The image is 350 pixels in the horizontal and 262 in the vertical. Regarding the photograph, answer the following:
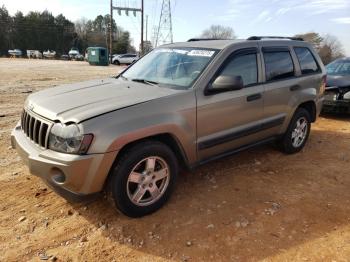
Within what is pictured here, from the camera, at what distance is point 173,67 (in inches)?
163

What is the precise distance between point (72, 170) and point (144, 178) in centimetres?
79

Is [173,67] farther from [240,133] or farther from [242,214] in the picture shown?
[242,214]

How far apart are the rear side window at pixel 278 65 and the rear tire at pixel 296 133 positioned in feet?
2.33

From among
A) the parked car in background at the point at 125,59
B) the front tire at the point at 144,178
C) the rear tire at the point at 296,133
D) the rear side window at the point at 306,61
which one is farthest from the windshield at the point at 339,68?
the parked car in background at the point at 125,59

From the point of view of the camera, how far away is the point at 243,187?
4.20 m

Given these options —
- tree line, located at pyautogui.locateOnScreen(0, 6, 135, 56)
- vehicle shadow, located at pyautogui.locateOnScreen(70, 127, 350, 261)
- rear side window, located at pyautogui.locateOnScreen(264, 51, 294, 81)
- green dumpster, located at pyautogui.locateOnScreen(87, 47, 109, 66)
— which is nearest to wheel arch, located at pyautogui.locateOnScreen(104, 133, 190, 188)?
vehicle shadow, located at pyautogui.locateOnScreen(70, 127, 350, 261)

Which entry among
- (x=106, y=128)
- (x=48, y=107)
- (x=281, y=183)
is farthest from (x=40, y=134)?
(x=281, y=183)

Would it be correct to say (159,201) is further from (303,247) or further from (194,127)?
(303,247)

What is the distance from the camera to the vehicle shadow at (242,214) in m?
3.05

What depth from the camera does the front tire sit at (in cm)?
317

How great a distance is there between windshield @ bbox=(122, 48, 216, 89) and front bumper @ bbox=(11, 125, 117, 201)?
52.1 inches

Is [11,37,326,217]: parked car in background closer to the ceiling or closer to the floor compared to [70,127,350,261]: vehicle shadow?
closer to the ceiling

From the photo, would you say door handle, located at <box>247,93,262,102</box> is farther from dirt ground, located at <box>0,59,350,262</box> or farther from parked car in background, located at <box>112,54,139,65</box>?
parked car in background, located at <box>112,54,139,65</box>

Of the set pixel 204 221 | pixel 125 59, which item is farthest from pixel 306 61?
pixel 125 59
